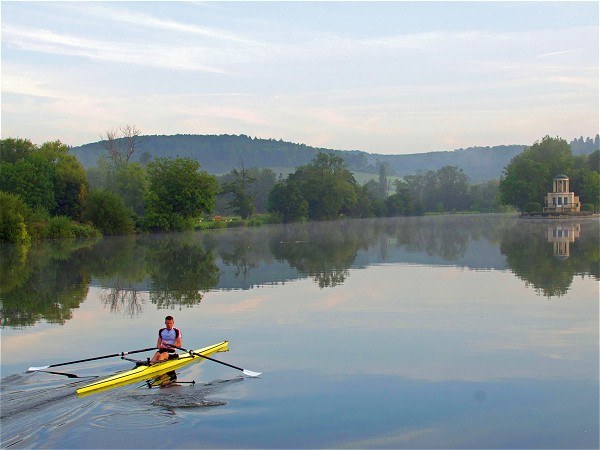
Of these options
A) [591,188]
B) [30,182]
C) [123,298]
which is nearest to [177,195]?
[30,182]

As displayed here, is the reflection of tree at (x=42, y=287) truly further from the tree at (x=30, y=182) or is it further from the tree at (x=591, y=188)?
the tree at (x=591, y=188)

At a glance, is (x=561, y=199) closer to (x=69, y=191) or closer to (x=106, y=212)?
(x=106, y=212)

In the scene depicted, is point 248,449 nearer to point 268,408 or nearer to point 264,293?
point 268,408

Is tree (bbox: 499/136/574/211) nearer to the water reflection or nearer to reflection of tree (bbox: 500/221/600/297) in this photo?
the water reflection

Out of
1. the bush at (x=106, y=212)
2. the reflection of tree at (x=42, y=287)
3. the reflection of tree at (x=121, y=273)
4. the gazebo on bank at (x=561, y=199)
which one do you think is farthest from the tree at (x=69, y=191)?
the gazebo on bank at (x=561, y=199)

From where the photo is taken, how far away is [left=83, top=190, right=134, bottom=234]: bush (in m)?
69.2

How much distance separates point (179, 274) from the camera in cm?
3362

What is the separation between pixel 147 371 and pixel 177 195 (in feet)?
207

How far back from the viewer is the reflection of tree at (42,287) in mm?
22344

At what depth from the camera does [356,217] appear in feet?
441

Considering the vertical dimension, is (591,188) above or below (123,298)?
above

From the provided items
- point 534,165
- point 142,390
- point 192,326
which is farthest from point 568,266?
point 534,165

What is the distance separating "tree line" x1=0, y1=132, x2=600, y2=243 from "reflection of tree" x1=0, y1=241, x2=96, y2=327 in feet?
45.2

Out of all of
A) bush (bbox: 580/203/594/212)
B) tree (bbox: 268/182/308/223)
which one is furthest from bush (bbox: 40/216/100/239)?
bush (bbox: 580/203/594/212)
